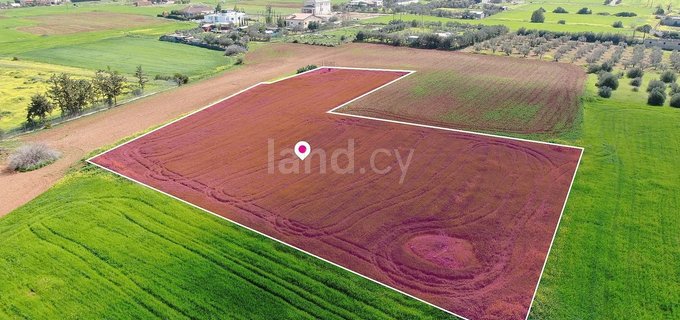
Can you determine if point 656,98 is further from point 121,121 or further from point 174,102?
point 121,121

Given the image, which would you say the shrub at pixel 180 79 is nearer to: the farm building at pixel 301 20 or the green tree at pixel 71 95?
the green tree at pixel 71 95

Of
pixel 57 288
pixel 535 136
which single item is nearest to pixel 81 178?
pixel 57 288

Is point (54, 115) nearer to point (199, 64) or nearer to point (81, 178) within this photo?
point (81, 178)

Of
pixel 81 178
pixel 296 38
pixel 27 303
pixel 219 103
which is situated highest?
pixel 296 38

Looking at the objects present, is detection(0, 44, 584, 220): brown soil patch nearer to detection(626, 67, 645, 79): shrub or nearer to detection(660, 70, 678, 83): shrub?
detection(626, 67, 645, 79): shrub

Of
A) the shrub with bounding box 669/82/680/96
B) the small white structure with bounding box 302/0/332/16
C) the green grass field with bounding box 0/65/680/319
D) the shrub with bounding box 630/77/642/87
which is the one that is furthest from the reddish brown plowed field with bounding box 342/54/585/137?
the small white structure with bounding box 302/0/332/16

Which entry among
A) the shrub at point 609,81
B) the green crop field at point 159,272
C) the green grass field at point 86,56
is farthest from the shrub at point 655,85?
the green grass field at point 86,56
